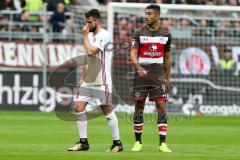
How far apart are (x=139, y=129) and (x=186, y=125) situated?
7365 millimetres

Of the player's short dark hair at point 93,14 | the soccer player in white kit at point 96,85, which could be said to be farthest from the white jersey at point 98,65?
the player's short dark hair at point 93,14

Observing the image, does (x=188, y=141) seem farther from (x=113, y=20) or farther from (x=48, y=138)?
(x=113, y=20)

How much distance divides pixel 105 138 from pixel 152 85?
311cm

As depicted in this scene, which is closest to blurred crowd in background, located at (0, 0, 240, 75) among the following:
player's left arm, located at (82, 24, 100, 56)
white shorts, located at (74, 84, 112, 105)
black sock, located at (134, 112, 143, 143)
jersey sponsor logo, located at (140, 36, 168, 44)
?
jersey sponsor logo, located at (140, 36, 168, 44)

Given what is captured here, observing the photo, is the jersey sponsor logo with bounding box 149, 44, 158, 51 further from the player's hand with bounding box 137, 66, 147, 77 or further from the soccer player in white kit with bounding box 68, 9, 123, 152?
the soccer player in white kit with bounding box 68, 9, 123, 152

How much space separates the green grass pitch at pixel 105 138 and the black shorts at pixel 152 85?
3.11ft

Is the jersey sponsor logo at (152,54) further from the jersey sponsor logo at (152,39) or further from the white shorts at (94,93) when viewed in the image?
the white shorts at (94,93)

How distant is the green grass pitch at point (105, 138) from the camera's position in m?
13.4

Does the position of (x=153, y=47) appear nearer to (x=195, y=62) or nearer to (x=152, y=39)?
(x=152, y=39)

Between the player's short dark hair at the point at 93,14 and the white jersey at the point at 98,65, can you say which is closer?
the player's short dark hair at the point at 93,14

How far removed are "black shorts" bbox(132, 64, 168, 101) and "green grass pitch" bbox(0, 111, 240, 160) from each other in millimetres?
949

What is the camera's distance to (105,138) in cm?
1739

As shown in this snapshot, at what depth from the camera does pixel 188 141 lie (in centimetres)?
1709

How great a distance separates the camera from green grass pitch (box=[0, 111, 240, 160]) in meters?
13.4
